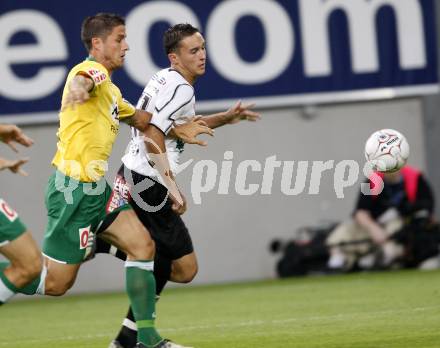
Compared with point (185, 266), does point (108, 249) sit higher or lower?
higher

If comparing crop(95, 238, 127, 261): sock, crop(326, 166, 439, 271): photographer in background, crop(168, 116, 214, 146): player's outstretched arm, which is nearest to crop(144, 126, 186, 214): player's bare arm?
crop(168, 116, 214, 146): player's outstretched arm

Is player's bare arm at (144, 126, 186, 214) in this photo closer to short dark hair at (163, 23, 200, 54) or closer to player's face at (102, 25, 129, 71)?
player's face at (102, 25, 129, 71)

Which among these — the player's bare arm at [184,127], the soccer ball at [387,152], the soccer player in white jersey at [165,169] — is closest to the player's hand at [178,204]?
the soccer player in white jersey at [165,169]

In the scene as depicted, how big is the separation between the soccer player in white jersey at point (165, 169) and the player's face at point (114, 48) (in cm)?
46

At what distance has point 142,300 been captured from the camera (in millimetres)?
7422

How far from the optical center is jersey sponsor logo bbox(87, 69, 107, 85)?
288 inches

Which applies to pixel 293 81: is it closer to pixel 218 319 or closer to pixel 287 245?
pixel 287 245

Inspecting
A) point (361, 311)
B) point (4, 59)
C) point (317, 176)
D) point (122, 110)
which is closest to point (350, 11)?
point (317, 176)

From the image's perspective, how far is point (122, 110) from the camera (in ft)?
25.5

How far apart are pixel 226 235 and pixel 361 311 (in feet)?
18.9

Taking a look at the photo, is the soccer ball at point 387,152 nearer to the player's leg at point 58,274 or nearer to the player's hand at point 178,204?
the player's hand at point 178,204

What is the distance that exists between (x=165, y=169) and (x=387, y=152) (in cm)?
302

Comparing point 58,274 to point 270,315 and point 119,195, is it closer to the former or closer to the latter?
point 119,195

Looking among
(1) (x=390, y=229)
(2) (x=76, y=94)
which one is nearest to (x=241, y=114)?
(2) (x=76, y=94)
